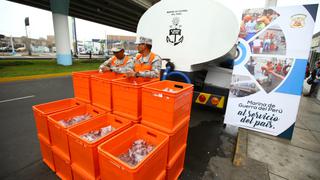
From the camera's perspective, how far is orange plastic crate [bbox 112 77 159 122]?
1.84 meters

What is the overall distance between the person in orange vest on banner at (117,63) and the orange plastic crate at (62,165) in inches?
60.2

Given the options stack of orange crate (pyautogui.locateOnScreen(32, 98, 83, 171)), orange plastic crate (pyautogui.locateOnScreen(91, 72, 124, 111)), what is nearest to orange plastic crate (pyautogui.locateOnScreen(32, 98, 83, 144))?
stack of orange crate (pyautogui.locateOnScreen(32, 98, 83, 171))

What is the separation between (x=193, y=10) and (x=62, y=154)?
3382 mm

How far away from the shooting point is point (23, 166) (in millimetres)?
2174

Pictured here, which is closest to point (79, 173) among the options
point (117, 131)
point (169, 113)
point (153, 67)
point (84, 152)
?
point (84, 152)

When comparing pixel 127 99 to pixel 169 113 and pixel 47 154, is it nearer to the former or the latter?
pixel 169 113

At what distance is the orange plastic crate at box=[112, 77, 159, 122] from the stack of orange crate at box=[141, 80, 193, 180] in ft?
0.25

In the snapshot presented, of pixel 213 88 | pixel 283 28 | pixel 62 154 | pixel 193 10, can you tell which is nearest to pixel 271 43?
pixel 283 28

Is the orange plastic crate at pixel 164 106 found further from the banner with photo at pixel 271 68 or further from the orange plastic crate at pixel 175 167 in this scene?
the banner with photo at pixel 271 68

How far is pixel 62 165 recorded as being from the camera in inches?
75.2

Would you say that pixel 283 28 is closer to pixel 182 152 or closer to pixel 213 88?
pixel 213 88

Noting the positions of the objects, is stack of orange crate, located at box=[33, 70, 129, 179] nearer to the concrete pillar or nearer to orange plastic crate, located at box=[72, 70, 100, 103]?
orange plastic crate, located at box=[72, 70, 100, 103]

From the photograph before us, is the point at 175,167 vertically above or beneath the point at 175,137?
beneath

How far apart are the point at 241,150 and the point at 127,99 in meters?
2.13
